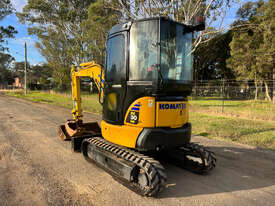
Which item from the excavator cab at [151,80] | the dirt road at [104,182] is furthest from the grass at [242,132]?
the excavator cab at [151,80]

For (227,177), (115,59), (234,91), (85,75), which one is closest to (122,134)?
(115,59)

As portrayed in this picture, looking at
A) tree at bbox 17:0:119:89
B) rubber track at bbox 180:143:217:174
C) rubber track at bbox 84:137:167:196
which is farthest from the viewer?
tree at bbox 17:0:119:89

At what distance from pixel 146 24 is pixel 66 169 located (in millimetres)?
3276

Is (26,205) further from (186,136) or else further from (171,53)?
(171,53)

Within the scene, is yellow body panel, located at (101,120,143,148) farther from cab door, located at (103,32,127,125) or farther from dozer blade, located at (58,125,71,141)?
dozer blade, located at (58,125,71,141)

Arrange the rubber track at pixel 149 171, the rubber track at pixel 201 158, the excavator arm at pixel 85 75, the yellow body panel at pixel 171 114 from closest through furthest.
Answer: the rubber track at pixel 149 171
the yellow body panel at pixel 171 114
the rubber track at pixel 201 158
the excavator arm at pixel 85 75

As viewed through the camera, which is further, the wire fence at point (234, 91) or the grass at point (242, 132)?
the wire fence at point (234, 91)

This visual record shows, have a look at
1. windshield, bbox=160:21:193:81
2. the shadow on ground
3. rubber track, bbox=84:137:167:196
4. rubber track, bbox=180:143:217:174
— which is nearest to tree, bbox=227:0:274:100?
the shadow on ground

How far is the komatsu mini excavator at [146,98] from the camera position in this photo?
3447 millimetres

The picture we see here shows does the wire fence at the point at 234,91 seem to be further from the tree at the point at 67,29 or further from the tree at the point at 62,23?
the tree at the point at 62,23

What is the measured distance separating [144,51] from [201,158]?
2.36 m

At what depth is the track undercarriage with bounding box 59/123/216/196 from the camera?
322cm

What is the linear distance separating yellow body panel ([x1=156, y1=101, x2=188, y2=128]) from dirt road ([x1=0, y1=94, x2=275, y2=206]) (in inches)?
44.2

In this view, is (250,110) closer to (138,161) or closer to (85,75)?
(85,75)
